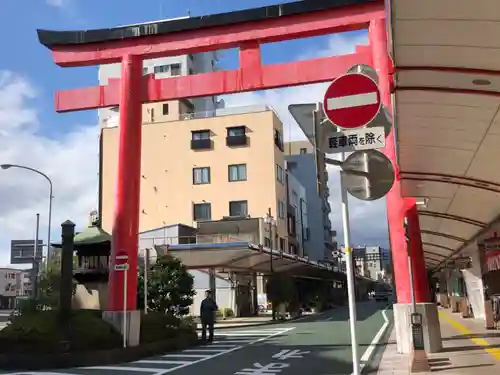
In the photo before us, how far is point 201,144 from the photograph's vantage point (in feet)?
164

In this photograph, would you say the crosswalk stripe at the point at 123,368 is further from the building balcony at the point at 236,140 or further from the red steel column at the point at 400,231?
the building balcony at the point at 236,140

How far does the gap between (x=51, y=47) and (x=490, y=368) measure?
49.3 feet

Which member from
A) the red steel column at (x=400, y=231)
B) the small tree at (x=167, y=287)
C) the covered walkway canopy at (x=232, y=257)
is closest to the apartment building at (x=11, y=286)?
the covered walkway canopy at (x=232, y=257)

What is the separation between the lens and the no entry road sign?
202 inches

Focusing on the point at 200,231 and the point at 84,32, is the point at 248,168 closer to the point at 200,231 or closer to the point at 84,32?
the point at 200,231

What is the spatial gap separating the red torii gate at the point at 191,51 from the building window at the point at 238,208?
3113 centimetres

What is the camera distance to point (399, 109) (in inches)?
342

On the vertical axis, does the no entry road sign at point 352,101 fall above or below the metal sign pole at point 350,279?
above

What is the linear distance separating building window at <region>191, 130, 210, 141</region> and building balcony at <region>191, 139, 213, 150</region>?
0.80ft

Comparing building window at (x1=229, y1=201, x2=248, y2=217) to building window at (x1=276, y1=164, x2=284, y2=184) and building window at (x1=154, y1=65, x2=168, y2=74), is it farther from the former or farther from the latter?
building window at (x1=154, y1=65, x2=168, y2=74)

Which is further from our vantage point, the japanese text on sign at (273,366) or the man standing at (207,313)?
the man standing at (207,313)

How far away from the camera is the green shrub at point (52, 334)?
518 inches

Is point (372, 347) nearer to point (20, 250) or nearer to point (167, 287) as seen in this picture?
point (167, 287)

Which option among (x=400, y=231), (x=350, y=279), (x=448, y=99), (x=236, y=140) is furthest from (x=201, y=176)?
(x=350, y=279)
